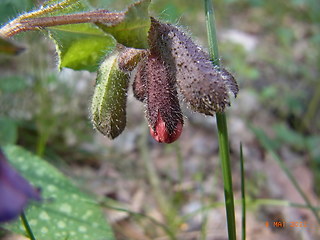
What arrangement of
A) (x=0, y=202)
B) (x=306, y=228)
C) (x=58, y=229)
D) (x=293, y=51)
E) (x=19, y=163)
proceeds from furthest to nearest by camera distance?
(x=293, y=51) → (x=306, y=228) → (x=19, y=163) → (x=58, y=229) → (x=0, y=202)

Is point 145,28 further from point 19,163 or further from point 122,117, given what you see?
point 19,163

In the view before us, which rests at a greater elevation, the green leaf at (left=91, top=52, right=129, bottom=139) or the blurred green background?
the blurred green background

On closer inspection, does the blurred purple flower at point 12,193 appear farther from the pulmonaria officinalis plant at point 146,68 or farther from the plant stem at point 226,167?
the plant stem at point 226,167

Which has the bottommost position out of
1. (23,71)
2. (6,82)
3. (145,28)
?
(145,28)

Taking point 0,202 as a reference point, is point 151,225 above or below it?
above

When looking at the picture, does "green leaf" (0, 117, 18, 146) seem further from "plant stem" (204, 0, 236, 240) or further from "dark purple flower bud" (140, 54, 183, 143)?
"plant stem" (204, 0, 236, 240)

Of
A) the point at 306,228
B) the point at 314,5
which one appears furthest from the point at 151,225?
the point at 314,5

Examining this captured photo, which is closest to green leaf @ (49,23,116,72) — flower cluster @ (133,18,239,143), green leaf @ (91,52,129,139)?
green leaf @ (91,52,129,139)
